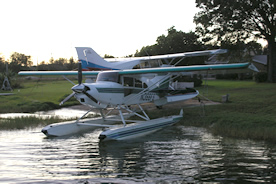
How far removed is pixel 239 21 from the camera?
2880cm

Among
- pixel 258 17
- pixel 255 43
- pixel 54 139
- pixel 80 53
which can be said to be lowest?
pixel 54 139

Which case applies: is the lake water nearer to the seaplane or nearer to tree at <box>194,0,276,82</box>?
the seaplane

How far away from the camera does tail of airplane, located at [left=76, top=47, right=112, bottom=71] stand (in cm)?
2052

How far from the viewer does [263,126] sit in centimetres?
1120

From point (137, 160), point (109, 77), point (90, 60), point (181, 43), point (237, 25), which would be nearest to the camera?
point (137, 160)

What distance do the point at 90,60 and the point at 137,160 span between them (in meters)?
14.1

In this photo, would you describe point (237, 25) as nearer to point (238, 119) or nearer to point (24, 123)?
point (238, 119)

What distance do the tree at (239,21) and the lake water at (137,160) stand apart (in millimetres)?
21813

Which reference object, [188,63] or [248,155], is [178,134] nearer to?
[248,155]

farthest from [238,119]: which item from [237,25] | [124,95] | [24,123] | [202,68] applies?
[237,25]

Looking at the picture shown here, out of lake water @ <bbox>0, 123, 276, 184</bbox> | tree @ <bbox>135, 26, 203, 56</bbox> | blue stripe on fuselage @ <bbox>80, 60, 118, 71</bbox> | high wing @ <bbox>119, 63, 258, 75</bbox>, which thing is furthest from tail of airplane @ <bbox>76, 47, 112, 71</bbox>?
tree @ <bbox>135, 26, 203, 56</bbox>

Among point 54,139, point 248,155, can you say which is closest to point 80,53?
point 54,139

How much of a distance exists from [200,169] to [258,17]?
28060mm

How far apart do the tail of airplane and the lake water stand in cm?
1051
